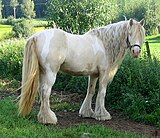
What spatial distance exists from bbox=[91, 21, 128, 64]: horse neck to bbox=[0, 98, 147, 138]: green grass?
1.37 metres

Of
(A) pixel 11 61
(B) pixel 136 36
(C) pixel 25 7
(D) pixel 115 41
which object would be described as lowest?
(A) pixel 11 61

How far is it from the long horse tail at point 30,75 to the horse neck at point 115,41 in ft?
4.56

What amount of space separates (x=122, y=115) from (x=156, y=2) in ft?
173

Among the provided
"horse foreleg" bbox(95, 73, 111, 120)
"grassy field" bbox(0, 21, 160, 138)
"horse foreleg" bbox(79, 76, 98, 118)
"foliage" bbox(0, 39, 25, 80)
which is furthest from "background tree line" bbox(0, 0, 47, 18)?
"grassy field" bbox(0, 21, 160, 138)

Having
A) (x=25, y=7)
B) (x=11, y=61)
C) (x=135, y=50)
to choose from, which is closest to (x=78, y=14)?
(x=11, y=61)

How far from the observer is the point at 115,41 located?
6027 mm

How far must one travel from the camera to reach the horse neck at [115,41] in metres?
5.99

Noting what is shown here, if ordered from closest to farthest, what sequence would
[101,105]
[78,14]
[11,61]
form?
1. [101,105]
2. [11,61]
3. [78,14]

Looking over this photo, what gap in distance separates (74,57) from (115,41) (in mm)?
893

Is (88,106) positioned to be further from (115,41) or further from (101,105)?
(115,41)

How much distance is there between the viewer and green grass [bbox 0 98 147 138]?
474 cm

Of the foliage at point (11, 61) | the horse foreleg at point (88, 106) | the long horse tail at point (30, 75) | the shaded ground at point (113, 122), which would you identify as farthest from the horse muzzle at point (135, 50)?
the foliage at point (11, 61)

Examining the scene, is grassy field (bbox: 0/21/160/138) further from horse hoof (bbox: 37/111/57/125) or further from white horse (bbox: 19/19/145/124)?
white horse (bbox: 19/19/145/124)

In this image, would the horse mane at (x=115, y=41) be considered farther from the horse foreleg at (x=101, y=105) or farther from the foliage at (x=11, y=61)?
the foliage at (x=11, y=61)
